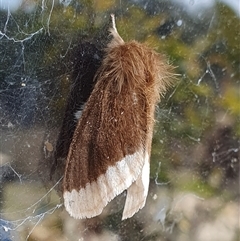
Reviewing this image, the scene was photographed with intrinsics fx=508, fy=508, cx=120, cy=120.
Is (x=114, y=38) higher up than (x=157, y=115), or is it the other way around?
(x=114, y=38)

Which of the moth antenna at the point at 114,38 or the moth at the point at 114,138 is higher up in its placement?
the moth antenna at the point at 114,38

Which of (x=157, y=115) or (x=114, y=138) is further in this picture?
(x=157, y=115)

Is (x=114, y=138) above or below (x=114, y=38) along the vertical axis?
below

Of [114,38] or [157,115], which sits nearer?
[114,38]

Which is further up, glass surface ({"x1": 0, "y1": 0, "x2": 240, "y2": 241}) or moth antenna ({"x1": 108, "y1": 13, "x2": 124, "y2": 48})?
moth antenna ({"x1": 108, "y1": 13, "x2": 124, "y2": 48})

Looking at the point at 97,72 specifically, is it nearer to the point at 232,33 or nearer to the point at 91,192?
the point at 91,192
